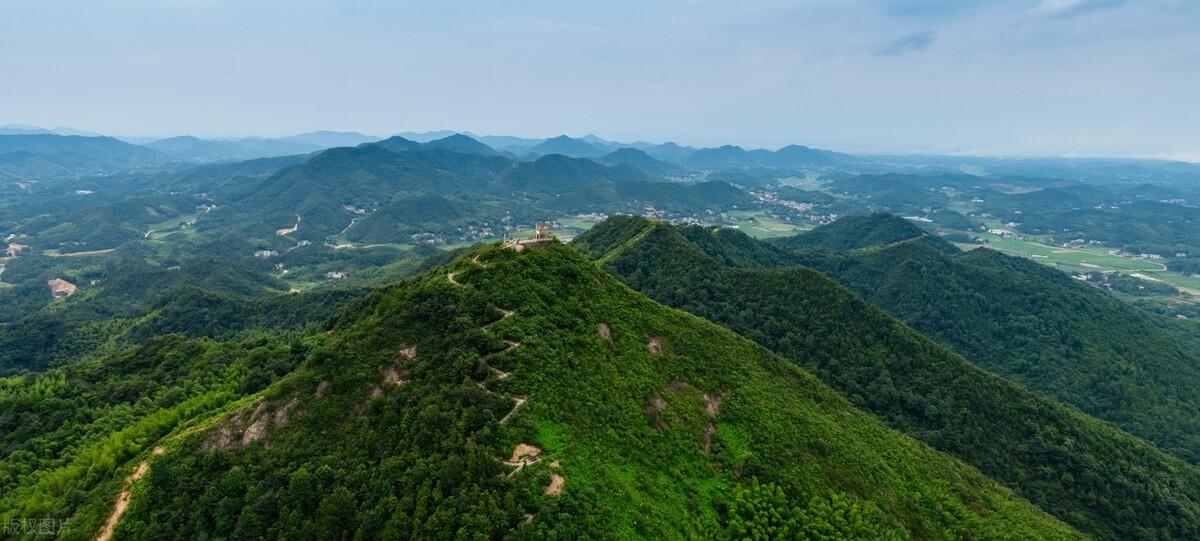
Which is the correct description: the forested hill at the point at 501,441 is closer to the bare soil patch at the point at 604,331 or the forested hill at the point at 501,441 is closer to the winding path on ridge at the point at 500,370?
the winding path on ridge at the point at 500,370

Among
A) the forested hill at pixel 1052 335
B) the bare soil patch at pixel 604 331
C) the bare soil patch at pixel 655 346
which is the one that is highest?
the bare soil patch at pixel 604 331

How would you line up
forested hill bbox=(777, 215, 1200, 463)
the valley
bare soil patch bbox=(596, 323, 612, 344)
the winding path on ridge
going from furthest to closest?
forested hill bbox=(777, 215, 1200, 463) < bare soil patch bbox=(596, 323, 612, 344) < the winding path on ridge < the valley

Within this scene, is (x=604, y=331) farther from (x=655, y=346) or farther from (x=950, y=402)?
(x=950, y=402)

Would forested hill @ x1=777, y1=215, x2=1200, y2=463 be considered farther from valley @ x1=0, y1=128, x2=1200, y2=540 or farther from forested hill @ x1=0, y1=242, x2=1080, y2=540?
forested hill @ x1=0, y1=242, x2=1080, y2=540

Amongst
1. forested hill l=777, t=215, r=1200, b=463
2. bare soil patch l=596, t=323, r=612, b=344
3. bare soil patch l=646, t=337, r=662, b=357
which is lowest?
forested hill l=777, t=215, r=1200, b=463

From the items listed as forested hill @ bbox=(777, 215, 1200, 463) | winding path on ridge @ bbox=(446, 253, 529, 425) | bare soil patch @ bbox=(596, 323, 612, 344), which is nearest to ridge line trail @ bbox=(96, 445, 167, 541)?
winding path on ridge @ bbox=(446, 253, 529, 425)

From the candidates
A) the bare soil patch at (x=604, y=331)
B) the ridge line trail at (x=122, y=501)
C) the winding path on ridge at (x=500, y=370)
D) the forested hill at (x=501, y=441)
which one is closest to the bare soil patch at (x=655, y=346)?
the forested hill at (x=501, y=441)

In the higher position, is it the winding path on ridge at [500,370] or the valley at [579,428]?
the winding path on ridge at [500,370]
